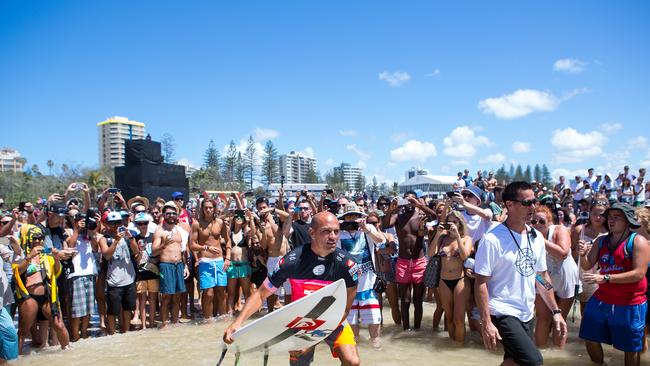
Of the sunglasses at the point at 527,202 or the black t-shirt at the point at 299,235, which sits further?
the black t-shirt at the point at 299,235

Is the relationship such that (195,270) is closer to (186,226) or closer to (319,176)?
(186,226)

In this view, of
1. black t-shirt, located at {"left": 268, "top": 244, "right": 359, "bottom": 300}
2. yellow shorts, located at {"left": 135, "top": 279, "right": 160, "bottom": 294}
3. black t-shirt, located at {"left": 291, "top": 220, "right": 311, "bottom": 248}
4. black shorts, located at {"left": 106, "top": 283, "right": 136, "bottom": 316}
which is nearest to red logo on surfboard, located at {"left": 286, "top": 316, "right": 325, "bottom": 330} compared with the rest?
black t-shirt, located at {"left": 268, "top": 244, "right": 359, "bottom": 300}

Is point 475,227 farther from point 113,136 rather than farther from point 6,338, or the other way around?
point 113,136

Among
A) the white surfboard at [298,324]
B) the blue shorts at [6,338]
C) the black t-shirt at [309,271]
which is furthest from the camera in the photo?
the blue shorts at [6,338]

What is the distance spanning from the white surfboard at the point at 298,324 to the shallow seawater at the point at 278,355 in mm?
1800

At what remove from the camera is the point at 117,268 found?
6.90 meters

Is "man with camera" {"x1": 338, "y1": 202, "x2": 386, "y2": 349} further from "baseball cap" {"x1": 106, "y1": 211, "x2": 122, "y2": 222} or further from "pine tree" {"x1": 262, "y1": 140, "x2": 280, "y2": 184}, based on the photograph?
"pine tree" {"x1": 262, "y1": 140, "x2": 280, "y2": 184}

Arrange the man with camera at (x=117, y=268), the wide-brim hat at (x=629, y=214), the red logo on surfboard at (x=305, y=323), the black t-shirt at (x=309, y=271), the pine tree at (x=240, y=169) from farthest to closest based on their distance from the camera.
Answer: the pine tree at (x=240, y=169) < the man with camera at (x=117, y=268) < the wide-brim hat at (x=629, y=214) < the black t-shirt at (x=309, y=271) < the red logo on surfboard at (x=305, y=323)

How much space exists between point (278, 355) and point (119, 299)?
3.12m

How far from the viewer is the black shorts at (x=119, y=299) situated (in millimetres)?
6887

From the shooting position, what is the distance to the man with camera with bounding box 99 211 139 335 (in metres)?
6.83

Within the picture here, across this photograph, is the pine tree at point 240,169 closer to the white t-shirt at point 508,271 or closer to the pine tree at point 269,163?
the pine tree at point 269,163

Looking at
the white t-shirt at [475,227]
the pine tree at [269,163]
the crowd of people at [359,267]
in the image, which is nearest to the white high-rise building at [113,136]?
the pine tree at [269,163]

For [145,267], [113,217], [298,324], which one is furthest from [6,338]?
[298,324]
